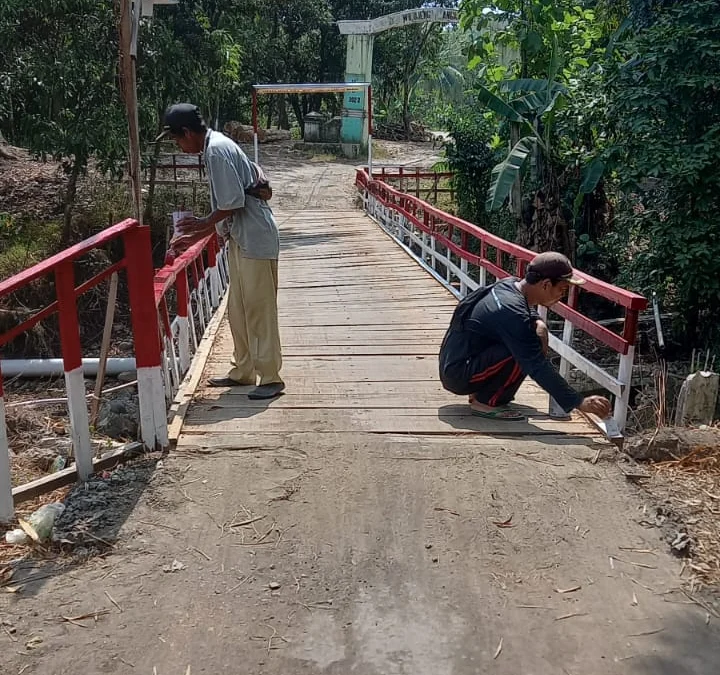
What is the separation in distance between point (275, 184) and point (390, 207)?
998cm

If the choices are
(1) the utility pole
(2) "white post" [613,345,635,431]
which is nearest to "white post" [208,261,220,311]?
(1) the utility pole

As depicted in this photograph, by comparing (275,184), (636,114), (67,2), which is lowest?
(275,184)

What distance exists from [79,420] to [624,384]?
109 inches

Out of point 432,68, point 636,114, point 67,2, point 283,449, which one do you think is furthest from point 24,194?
point 432,68

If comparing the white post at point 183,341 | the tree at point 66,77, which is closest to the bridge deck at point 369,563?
the white post at point 183,341

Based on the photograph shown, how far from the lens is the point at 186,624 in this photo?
2555 mm

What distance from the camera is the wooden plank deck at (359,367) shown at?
4348 mm

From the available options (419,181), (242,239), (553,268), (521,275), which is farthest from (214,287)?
(419,181)

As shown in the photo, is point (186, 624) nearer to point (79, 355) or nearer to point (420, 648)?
point (420, 648)

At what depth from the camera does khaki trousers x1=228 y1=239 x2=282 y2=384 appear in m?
4.68

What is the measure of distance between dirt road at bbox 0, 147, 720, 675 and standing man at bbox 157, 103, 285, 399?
102 centimetres

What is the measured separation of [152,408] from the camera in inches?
147

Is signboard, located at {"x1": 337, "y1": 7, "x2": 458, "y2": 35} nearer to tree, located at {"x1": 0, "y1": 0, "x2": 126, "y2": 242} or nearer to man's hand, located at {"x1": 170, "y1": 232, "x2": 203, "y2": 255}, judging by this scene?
tree, located at {"x1": 0, "y1": 0, "x2": 126, "y2": 242}

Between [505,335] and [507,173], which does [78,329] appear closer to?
[505,335]
